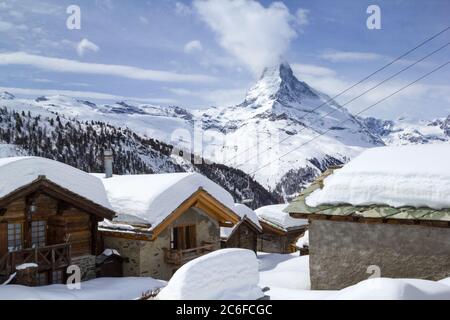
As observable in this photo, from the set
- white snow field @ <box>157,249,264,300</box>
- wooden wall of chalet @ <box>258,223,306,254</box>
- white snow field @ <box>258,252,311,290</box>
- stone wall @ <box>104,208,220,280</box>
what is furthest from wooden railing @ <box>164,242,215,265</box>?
wooden wall of chalet @ <box>258,223,306,254</box>

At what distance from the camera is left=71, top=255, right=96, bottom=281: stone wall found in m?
15.9

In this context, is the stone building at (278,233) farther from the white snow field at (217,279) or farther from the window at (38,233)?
the white snow field at (217,279)

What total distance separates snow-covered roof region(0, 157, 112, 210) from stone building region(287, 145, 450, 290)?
7026 mm

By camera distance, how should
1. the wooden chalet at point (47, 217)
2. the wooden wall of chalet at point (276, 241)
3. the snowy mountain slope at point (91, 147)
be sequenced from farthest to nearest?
the snowy mountain slope at point (91, 147) → the wooden wall of chalet at point (276, 241) → the wooden chalet at point (47, 217)

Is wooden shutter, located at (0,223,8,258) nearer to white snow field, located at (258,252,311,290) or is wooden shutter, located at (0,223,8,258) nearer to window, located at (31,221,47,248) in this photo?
window, located at (31,221,47,248)

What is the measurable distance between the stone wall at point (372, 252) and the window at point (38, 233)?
8.84 m

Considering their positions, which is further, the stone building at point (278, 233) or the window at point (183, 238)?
the stone building at point (278, 233)

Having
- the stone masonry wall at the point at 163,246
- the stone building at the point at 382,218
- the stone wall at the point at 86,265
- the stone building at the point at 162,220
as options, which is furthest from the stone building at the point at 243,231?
the stone building at the point at 382,218

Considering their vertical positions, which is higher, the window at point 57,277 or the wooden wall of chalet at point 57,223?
the wooden wall of chalet at point 57,223

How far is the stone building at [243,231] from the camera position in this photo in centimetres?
2888

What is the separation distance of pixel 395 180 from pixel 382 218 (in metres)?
1.23

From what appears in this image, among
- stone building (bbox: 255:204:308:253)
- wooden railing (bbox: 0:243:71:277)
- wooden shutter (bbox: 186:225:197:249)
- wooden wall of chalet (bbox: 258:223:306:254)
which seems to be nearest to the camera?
wooden railing (bbox: 0:243:71:277)

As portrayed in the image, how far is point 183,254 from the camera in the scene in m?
18.3
